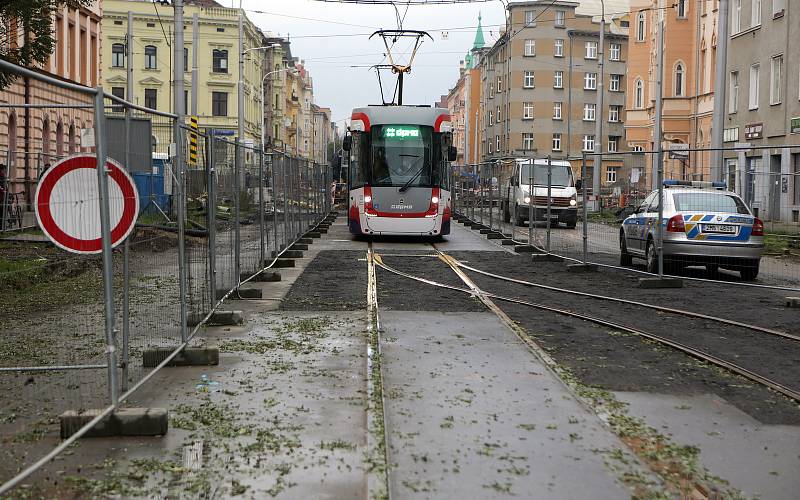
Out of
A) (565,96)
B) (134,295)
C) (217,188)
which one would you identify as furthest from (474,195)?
(565,96)

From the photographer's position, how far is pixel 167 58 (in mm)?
83312

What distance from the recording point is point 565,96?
101 meters

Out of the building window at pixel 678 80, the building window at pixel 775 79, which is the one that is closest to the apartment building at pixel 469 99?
the building window at pixel 678 80

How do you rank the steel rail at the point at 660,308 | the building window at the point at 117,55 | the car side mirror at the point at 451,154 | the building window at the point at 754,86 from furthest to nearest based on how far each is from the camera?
the building window at the point at 117,55, the building window at the point at 754,86, the car side mirror at the point at 451,154, the steel rail at the point at 660,308

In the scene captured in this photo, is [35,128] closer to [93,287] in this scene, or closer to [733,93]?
[93,287]

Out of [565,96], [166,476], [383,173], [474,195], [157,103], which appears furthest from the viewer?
[565,96]

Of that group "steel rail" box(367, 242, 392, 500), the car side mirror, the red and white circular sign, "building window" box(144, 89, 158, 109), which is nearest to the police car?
"steel rail" box(367, 242, 392, 500)

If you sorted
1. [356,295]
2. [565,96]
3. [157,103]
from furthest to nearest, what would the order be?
1. [565,96]
2. [157,103]
3. [356,295]

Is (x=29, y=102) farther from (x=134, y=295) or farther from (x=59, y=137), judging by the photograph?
(x=134, y=295)

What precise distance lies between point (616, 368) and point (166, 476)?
4.39 meters

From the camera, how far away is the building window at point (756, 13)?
39.8 m

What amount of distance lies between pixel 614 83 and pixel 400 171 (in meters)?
80.0

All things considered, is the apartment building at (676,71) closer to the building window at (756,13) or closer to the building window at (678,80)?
the building window at (678,80)

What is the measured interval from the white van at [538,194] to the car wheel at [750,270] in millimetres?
5983
